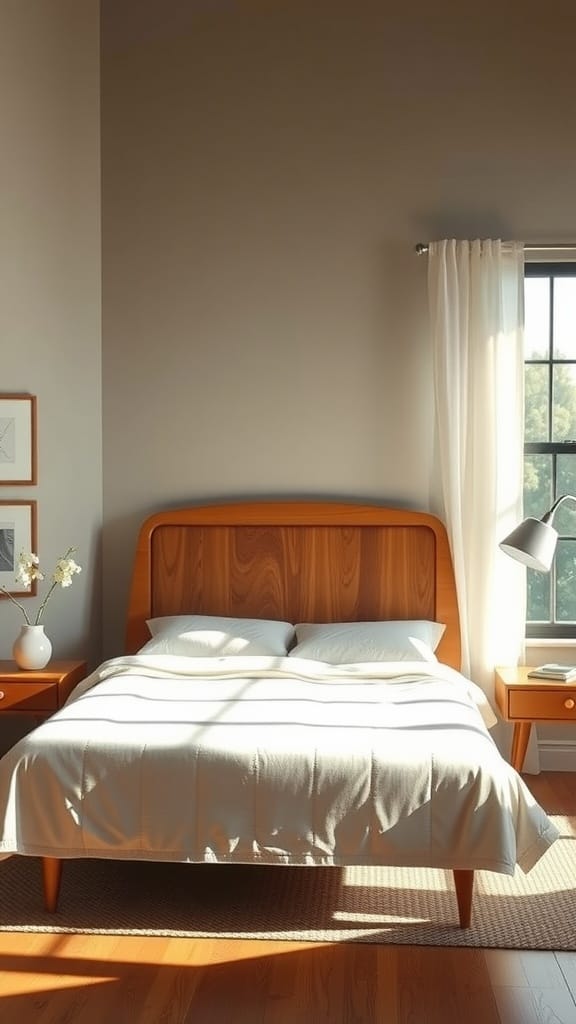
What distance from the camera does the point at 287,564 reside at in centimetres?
505

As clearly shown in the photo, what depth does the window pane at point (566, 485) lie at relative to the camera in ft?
17.0

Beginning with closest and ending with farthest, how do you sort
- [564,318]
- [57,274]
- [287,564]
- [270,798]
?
[270,798]
[57,274]
[287,564]
[564,318]

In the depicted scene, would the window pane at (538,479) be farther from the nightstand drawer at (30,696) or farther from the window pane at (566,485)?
the nightstand drawer at (30,696)

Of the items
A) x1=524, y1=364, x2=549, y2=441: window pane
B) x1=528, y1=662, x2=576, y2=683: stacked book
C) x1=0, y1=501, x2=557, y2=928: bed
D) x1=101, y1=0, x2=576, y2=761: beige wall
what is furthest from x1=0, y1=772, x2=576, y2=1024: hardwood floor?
x1=524, y1=364, x2=549, y2=441: window pane

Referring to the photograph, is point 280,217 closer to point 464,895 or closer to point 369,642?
point 369,642

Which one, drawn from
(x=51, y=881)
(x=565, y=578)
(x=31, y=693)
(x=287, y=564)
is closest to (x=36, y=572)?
(x=31, y=693)

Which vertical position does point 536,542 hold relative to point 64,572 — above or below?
above

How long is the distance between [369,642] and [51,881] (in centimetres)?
172

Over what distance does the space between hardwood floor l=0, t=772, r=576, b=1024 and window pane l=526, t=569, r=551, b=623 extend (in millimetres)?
2276

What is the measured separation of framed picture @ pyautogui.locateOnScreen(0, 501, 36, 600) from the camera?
15.6 feet

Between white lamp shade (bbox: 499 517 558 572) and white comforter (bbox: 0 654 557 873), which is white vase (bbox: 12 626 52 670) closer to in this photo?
white comforter (bbox: 0 654 557 873)

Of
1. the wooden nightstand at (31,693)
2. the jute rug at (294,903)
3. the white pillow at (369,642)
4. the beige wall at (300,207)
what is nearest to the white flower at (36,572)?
the wooden nightstand at (31,693)

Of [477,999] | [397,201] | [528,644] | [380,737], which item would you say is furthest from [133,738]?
[397,201]

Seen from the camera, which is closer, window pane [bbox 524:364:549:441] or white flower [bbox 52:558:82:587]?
white flower [bbox 52:558:82:587]
